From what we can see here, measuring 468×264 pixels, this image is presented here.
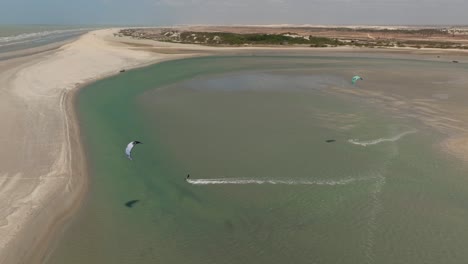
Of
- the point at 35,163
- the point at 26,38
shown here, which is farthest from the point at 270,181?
the point at 26,38

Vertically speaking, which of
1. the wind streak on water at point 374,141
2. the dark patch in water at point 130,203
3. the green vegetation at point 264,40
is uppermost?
the green vegetation at point 264,40

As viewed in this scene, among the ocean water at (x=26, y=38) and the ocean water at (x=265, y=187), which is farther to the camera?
the ocean water at (x=26, y=38)

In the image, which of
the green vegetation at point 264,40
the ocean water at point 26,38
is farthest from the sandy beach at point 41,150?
the green vegetation at point 264,40

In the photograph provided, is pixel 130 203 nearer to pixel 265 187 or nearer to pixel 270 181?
pixel 265 187

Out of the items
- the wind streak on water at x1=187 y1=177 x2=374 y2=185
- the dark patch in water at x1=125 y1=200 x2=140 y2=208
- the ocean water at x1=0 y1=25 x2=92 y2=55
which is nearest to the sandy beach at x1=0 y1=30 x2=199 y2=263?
the dark patch in water at x1=125 y1=200 x2=140 y2=208

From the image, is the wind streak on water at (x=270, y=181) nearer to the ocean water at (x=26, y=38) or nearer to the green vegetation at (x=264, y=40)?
the ocean water at (x=26, y=38)

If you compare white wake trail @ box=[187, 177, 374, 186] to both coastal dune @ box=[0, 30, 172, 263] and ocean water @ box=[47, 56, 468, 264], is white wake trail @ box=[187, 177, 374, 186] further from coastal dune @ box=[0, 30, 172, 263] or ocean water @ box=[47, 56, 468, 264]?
coastal dune @ box=[0, 30, 172, 263]
